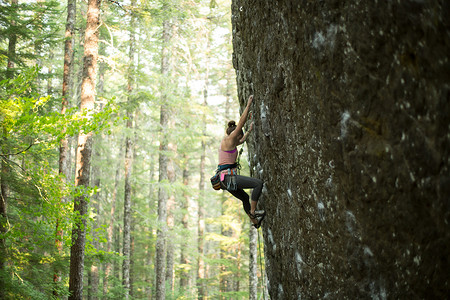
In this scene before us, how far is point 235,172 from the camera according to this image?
6.39 meters

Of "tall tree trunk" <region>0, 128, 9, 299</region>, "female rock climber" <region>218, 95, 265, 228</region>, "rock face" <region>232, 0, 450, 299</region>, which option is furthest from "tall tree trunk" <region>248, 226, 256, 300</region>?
"rock face" <region>232, 0, 450, 299</region>

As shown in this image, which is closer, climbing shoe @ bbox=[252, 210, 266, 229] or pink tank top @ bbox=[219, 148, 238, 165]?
climbing shoe @ bbox=[252, 210, 266, 229]

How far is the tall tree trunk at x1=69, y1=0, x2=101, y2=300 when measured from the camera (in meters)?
9.02

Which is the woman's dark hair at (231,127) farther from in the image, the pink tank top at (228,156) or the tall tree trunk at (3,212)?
the tall tree trunk at (3,212)

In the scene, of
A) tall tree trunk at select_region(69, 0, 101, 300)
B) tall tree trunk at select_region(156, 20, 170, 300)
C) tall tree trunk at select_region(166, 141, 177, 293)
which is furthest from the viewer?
tall tree trunk at select_region(166, 141, 177, 293)

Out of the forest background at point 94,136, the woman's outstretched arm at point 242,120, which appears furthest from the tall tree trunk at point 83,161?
the woman's outstretched arm at point 242,120

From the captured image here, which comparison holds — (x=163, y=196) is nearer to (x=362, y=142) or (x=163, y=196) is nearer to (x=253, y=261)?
(x=253, y=261)

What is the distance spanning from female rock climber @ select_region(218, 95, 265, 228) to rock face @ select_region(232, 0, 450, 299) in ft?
2.93

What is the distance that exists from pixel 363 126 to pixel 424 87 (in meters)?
0.70

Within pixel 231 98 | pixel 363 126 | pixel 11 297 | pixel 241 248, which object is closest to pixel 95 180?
pixel 241 248

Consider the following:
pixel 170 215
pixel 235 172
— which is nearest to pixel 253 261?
pixel 170 215

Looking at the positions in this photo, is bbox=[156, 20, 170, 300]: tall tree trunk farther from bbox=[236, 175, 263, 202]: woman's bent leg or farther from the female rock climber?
bbox=[236, 175, 263, 202]: woman's bent leg

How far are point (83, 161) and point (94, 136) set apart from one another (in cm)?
1111

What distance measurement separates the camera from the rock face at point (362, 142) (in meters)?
3.13
